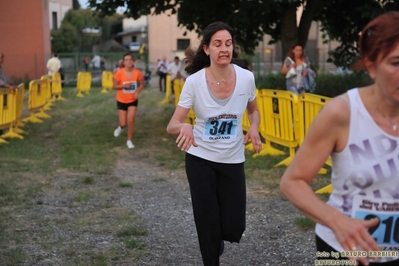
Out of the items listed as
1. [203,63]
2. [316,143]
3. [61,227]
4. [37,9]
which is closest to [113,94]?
[37,9]

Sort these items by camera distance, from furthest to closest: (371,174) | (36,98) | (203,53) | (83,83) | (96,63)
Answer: (96,63) < (83,83) < (36,98) < (203,53) < (371,174)

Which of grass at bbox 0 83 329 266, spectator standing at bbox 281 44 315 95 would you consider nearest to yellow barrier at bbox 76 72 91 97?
grass at bbox 0 83 329 266

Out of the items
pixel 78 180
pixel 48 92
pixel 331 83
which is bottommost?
pixel 48 92

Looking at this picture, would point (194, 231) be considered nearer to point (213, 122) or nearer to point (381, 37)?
point (213, 122)

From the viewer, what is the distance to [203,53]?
531 centimetres

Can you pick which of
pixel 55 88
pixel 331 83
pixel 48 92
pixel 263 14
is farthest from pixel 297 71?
pixel 55 88

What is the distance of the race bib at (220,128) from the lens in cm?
495

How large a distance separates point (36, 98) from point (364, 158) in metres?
16.8

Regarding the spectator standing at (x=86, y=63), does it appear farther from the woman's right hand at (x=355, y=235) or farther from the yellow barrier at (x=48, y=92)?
the woman's right hand at (x=355, y=235)

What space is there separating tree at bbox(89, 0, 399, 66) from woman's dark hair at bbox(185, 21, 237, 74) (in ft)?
28.9

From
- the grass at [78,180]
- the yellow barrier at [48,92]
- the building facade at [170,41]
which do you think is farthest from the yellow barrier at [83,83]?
the grass at [78,180]

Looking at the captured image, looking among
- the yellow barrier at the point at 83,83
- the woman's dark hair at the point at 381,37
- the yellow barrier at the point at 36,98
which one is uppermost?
the woman's dark hair at the point at 381,37

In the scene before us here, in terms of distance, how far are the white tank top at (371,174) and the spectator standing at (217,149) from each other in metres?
2.35

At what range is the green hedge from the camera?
18.3 metres
